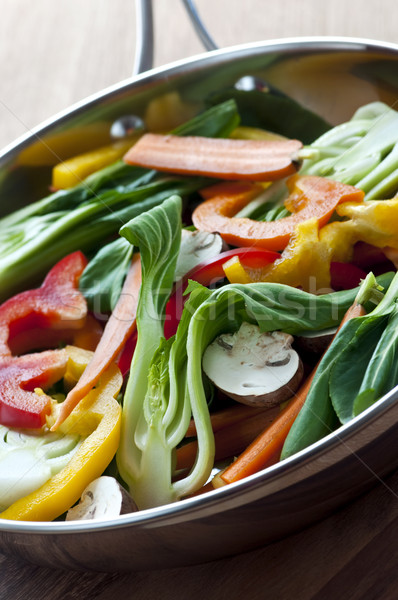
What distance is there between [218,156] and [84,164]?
322 mm

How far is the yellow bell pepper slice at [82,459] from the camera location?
3.34 ft

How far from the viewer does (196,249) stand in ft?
4.28

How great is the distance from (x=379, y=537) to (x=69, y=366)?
0.58m

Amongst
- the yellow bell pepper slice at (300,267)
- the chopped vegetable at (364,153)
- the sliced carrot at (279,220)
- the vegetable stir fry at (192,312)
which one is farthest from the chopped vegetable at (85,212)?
the yellow bell pepper slice at (300,267)

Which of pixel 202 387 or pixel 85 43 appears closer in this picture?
pixel 202 387

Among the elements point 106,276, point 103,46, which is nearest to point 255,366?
point 106,276

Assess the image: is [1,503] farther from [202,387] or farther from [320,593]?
[320,593]

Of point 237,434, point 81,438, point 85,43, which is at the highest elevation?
point 85,43

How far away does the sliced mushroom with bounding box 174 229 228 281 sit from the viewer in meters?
1.28

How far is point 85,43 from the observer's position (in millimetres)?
2330

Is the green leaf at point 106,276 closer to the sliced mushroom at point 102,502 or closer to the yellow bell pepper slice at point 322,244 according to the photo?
the yellow bell pepper slice at point 322,244

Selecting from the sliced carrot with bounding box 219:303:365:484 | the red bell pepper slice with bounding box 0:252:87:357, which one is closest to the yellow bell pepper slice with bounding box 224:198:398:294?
the sliced carrot with bounding box 219:303:365:484

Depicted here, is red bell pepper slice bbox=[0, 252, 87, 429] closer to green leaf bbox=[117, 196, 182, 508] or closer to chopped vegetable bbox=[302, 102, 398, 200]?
green leaf bbox=[117, 196, 182, 508]

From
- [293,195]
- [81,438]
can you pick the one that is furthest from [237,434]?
[293,195]
